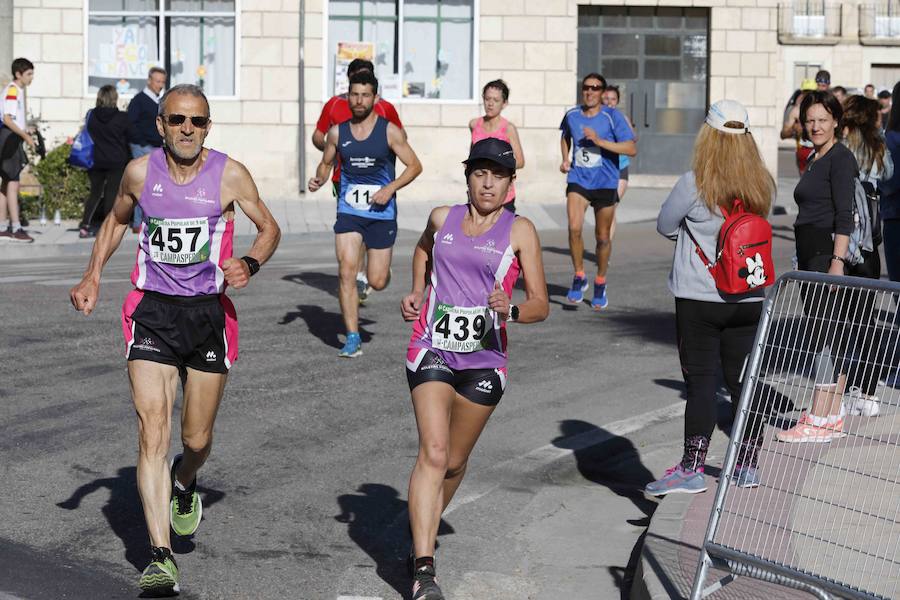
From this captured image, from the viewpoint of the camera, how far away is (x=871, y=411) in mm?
4957

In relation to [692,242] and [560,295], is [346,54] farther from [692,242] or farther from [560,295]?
[692,242]

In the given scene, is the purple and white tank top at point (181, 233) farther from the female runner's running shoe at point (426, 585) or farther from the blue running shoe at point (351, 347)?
the blue running shoe at point (351, 347)

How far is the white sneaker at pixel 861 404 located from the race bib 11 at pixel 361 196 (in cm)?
640

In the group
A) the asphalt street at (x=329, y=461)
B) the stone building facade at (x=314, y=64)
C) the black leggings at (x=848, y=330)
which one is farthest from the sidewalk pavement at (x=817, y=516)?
the stone building facade at (x=314, y=64)

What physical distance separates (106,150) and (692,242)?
1238 cm

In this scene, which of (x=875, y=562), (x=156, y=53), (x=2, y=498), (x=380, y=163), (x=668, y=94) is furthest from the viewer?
(x=668, y=94)

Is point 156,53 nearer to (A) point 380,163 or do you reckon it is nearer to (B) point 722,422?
(A) point 380,163

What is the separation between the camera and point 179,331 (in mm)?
6258

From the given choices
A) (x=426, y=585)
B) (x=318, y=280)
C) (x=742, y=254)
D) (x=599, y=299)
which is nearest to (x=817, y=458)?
(x=426, y=585)

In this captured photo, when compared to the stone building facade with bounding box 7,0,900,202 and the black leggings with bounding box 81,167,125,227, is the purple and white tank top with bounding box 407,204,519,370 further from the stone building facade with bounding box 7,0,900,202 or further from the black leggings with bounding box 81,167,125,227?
the stone building facade with bounding box 7,0,900,202

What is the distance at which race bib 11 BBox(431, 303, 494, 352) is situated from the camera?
235 inches

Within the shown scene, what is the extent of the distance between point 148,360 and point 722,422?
4069 mm

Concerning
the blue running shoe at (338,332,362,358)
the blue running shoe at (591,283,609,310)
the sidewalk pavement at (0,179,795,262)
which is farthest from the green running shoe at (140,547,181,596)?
the sidewalk pavement at (0,179,795,262)

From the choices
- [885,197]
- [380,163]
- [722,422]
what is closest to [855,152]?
[885,197]
